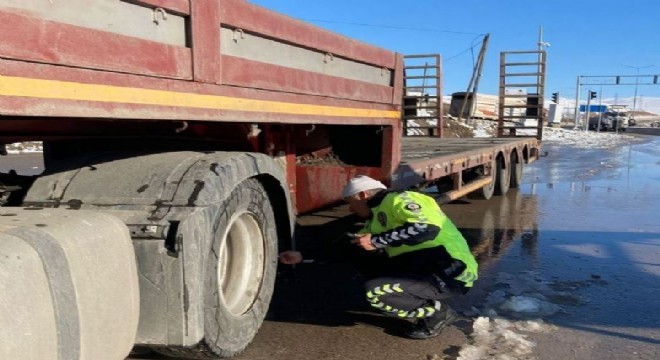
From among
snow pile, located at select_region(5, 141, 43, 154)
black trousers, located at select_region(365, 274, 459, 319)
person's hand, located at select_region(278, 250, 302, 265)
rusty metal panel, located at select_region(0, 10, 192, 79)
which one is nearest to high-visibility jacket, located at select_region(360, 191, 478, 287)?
black trousers, located at select_region(365, 274, 459, 319)

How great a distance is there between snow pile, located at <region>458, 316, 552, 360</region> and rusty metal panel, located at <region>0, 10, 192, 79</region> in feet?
7.87

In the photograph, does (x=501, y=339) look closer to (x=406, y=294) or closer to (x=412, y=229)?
(x=406, y=294)

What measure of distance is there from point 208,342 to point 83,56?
1484 mm

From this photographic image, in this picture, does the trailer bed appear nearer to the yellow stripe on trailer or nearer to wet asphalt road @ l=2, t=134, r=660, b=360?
wet asphalt road @ l=2, t=134, r=660, b=360

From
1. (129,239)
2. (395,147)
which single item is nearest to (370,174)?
(395,147)

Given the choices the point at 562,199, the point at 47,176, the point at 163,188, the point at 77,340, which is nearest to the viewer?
the point at 77,340

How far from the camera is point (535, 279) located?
544 centimetres

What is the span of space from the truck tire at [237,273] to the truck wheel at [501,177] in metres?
7.61

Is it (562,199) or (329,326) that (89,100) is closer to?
(329,326)

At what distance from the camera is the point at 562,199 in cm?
1078

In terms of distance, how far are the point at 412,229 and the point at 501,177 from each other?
7.26 metres

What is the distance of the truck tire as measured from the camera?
3.00m

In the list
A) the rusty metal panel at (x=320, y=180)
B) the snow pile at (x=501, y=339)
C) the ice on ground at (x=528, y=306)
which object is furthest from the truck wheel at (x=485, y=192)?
the snow pile at (x=501, y=339)

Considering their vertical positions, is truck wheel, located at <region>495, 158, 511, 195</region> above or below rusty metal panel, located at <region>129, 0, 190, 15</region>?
below
